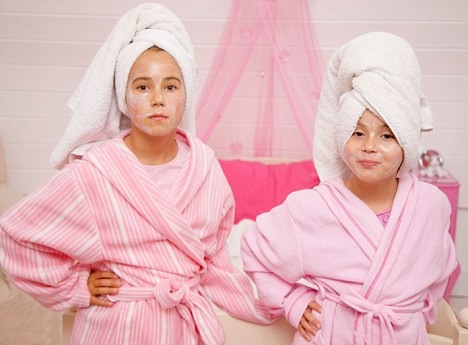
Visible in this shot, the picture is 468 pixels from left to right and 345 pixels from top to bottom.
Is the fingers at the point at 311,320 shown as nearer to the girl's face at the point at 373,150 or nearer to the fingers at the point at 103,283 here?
the girl's face at the point at 373,150

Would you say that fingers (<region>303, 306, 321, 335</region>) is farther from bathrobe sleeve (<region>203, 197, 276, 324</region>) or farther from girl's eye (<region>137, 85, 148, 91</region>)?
girl's eye (<region>137, 85, 148, 91</region>)

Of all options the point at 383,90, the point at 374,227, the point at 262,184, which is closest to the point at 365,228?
the point at 374,227

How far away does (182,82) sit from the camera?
139 centimetres

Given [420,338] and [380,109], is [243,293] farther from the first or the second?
[380,109]

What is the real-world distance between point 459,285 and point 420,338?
5.95 ft

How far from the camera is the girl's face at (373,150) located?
1228mm

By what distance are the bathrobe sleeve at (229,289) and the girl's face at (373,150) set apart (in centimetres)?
39

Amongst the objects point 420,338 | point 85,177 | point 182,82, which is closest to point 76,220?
point 85,177

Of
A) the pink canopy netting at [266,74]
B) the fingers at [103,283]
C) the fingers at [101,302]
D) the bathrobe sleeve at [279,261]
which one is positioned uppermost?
the pink canopy netting at [266,74]

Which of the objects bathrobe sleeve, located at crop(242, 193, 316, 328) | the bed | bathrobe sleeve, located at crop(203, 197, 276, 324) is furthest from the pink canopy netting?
bathrobe sleeve, located at crop(242, 193, 316, 328)

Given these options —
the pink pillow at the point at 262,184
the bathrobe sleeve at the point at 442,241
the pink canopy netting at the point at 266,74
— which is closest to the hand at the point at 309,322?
the bathrobe sleeve at the point at 442,241

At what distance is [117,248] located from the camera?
1.33m

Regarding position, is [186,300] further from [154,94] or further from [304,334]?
[154,94]

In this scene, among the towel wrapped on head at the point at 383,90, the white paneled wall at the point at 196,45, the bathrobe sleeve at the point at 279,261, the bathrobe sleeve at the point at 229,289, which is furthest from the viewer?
the white paneled wall at the point at 196,45
